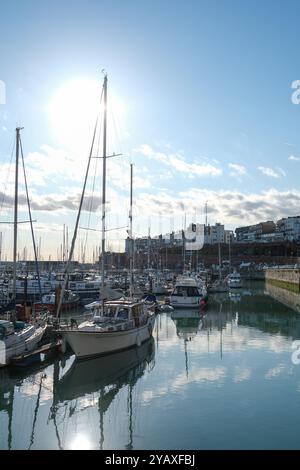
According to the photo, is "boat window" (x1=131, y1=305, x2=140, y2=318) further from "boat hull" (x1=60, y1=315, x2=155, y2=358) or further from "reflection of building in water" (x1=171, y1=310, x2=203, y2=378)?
"reflection of building in water" (x1=171, y1=310, x2=203, y2=378)

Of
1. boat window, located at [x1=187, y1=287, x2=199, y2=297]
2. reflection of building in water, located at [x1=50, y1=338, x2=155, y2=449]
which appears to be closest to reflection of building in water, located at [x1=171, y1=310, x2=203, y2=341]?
boat window, located at [x1=187, y1=287, x2=199, y2=297]

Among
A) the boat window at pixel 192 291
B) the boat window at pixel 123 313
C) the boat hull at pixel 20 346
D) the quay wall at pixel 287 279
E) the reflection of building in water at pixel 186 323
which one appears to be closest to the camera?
the boat hull at pixel 20 346

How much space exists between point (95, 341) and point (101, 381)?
11.2 ft

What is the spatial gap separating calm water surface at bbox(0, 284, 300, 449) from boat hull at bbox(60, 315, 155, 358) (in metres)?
0.55

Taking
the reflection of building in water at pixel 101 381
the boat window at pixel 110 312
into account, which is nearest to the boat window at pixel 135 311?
the boat window at pixel 110 312

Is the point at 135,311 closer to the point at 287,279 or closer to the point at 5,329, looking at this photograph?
the point at 5,329

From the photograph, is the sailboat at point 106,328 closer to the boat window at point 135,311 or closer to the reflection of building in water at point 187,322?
the boat window at point 135,311

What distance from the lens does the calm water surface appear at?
48.9ft

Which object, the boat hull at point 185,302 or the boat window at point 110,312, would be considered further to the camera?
the boat hull at point 185,302

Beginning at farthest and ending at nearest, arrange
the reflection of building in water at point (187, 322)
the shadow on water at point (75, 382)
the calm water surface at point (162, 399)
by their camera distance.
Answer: the reflection of building in water at point (187, 322), the shadow on water at point (75, 382), the calm water surface at point (162, 399)

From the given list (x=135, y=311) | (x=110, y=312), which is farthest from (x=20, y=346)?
(x=135, y=311)

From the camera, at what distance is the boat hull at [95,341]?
2481cm

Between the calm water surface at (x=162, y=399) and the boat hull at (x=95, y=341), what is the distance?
551 millimetres

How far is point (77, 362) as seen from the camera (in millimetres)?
25094
